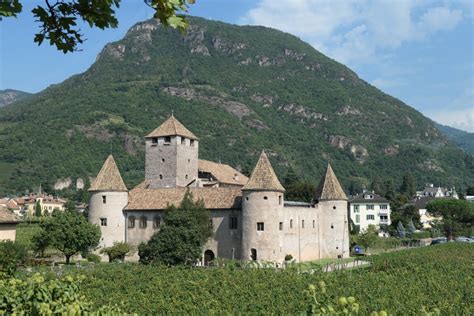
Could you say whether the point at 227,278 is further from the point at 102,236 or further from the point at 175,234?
the point at 102,236

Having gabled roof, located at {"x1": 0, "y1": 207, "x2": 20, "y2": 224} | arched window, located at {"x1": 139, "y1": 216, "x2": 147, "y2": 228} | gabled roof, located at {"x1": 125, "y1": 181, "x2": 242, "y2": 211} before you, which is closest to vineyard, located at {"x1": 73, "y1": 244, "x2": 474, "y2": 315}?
gabled roof, located at {"x1": 0, "y1": 207, "x2": 20, "y2": 224}

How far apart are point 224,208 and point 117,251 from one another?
10.3 meters

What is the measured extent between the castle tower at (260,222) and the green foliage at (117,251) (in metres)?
10.8

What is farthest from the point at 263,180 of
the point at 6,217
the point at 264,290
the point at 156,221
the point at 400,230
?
the point at 400,230

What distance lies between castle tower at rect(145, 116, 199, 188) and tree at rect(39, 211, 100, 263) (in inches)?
525

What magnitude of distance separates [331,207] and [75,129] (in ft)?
417

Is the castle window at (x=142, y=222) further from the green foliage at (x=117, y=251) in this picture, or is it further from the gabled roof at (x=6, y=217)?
the gabled roof at (x=6, y=217)

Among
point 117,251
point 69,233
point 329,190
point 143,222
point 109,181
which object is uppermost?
point 109,181

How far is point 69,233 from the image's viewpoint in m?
50.0

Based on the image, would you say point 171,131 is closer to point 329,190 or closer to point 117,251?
point 117,251

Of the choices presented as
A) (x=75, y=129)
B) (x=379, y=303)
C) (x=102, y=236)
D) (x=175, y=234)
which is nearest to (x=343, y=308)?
(x=379, y=303)

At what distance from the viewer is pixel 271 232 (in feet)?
167

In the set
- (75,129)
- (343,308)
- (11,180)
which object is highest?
(75,129)

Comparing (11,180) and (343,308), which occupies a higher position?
(11,180)
